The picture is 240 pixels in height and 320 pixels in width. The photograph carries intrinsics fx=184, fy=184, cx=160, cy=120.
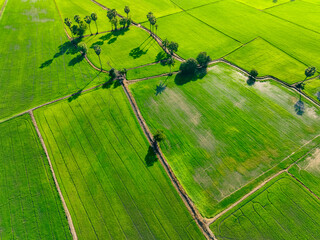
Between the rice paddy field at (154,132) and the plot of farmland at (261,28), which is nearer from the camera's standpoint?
the rice paddy field at (154,132)

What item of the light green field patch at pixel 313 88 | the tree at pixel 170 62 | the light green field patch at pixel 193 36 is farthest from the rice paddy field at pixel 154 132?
the tree at pixel 170 62

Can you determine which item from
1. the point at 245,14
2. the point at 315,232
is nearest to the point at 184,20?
the point at 245,14

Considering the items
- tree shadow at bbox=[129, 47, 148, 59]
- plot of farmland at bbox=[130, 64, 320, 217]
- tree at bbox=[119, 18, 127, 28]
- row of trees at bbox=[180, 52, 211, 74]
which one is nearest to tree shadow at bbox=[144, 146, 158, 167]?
plot of farmland at bbox=[130, 64, 320, 217]

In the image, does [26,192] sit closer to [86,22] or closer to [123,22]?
[86,22]

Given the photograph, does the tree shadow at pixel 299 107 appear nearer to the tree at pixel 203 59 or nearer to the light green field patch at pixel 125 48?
the tree at pixel 203 59

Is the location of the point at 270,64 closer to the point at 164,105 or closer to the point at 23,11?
the point at 164,105

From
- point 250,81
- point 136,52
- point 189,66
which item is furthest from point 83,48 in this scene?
point 250,81
